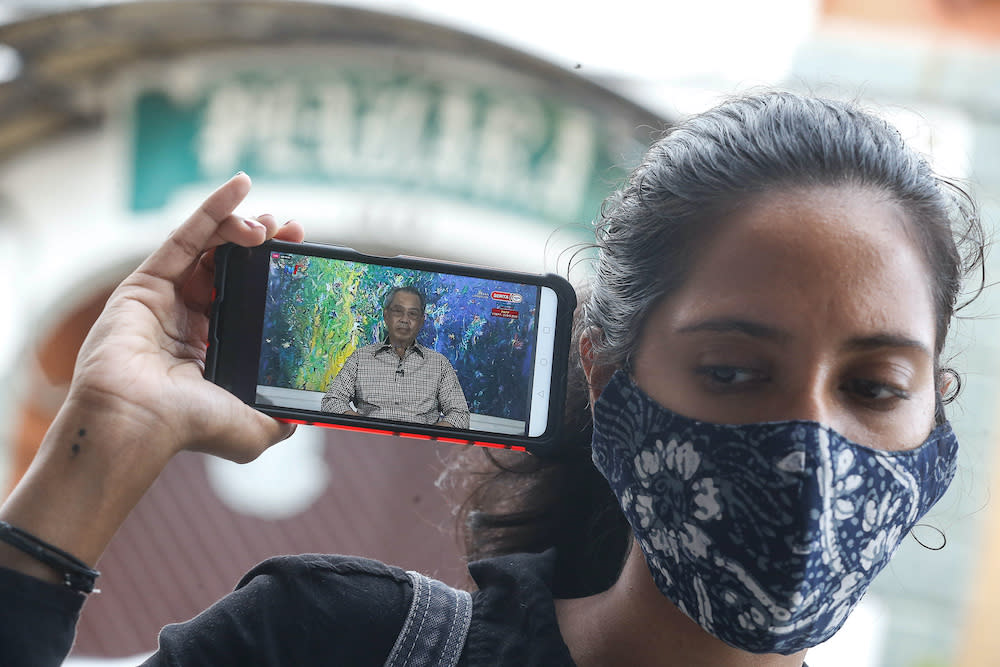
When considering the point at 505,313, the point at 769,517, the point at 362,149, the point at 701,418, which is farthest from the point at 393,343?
the point at 362,149

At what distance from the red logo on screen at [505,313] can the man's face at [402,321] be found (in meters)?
0.10

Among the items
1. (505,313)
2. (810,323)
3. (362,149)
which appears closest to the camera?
(810,323)

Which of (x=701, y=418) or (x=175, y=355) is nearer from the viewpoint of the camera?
(x=701, y=418)

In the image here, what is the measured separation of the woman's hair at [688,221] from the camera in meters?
1.34

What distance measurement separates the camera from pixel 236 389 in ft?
4.56

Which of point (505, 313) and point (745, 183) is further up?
point (745, 183)

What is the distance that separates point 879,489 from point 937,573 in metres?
3.64

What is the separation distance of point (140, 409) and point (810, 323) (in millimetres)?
799

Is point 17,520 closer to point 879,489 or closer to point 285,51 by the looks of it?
point 879,489

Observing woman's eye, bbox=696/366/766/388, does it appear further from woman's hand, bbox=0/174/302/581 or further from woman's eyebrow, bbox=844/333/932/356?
woman's hand, bbox=0/174/302/581

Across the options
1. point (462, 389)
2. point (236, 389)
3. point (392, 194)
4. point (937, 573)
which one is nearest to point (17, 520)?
point (236, 389)

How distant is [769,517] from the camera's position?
1.24 metres

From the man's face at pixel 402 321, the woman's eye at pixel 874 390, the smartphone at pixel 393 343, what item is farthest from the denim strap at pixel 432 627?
the woman's eye at pixel 874 390

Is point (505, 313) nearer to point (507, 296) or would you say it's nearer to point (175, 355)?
point (507, 296)
